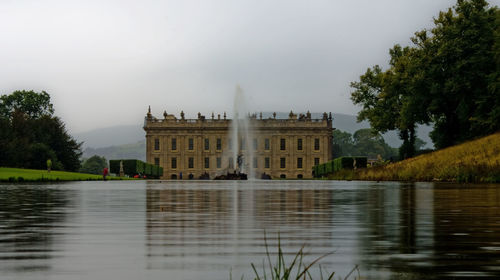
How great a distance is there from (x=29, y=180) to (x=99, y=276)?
120 ft

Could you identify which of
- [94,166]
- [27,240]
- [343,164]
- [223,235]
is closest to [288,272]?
[223,235]

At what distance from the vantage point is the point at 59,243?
6238 millimetres

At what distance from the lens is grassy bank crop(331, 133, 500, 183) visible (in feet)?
91.6

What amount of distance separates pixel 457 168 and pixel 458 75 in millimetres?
20842

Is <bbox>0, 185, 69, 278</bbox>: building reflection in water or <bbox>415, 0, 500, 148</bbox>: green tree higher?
<bbox>415, 0, 500, 148</bbox>: green tree

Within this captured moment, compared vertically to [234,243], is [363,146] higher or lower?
higher

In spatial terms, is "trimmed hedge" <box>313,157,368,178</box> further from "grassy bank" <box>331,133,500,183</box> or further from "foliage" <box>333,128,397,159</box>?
"foliage" <box>333,128,397,159</box>

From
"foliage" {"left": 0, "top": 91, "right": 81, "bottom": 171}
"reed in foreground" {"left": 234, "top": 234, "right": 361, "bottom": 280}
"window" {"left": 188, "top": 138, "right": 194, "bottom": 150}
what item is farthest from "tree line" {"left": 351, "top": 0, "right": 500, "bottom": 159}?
"window" {"left": 188, "top": 138, "right": 194, "bottom": 150}

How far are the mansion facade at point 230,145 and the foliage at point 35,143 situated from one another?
174ft

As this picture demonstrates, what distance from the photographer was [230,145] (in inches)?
5207

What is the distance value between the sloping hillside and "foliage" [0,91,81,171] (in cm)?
2986

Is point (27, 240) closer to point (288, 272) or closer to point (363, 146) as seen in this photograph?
point (288, 272)

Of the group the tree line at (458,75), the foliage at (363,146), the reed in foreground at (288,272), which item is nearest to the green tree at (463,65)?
the tree line at (458,75)

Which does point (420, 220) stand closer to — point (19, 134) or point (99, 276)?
point (99, 276)
